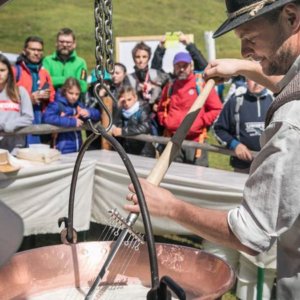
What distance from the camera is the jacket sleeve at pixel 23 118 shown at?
16.3 feet

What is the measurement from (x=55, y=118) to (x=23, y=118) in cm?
49

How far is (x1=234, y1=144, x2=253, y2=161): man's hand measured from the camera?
452cm

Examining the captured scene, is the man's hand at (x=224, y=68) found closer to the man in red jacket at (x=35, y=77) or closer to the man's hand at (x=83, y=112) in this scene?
the man's hand at (x=83, y=112)

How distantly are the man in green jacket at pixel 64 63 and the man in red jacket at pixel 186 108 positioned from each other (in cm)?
111

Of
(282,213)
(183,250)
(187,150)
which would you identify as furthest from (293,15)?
(187,150)

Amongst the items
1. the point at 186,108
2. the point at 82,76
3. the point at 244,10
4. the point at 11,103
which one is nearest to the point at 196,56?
the point at 82,76

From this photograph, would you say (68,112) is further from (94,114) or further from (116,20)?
(116,20)

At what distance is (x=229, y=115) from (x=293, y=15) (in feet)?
11.4

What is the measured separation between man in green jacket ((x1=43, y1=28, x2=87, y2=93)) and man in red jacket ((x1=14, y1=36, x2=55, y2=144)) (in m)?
0.33

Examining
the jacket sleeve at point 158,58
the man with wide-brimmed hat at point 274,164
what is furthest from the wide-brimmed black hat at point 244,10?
the jacket sleeve at point 158,58

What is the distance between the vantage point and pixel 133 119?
19.1ft

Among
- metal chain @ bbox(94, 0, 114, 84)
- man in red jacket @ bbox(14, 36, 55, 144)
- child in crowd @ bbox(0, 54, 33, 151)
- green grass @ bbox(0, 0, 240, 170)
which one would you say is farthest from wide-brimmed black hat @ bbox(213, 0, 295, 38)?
green grass @ bbox(0, 0, 240, 170)

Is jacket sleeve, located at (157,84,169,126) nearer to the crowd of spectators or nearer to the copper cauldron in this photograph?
the crowd of spectators

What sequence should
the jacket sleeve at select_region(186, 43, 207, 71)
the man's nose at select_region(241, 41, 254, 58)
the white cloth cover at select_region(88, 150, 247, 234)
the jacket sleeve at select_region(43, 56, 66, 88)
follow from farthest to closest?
the jacket sleeve at select_region(186, 43, 207, 71) → the jacket sleeve at select_region(43, 56, 66, 88) → the white cloth cover at select_region(88, 150, 247, 234) → the man's nose at select_region(241, 41, 254, 58)
